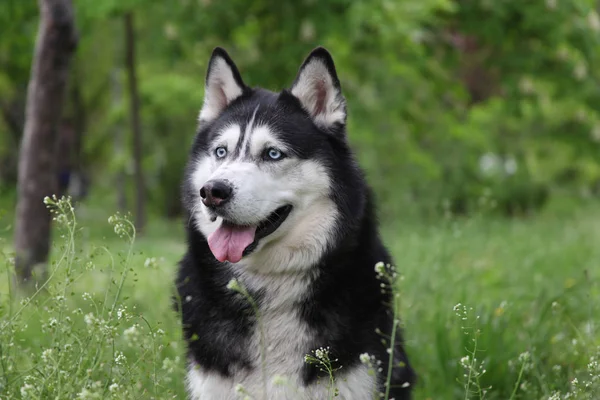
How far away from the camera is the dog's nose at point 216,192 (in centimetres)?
320

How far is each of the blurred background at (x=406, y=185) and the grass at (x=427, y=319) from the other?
2cm

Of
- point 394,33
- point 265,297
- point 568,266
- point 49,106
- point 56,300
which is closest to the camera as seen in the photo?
point 56,300

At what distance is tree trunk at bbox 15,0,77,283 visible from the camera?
6449 mm

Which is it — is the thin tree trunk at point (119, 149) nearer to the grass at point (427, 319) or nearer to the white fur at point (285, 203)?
the grass at point (427, 319)

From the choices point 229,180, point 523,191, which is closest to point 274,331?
point 229,180

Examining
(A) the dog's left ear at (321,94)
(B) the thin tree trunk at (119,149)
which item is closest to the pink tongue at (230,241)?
(A) the dog's left ear at (321,94)

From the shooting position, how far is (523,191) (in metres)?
15.6

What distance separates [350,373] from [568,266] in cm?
545

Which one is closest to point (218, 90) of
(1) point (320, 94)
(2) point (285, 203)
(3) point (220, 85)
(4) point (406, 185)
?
(3) point (220, 85)

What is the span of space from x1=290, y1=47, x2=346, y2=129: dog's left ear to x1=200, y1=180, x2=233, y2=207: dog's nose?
699mm

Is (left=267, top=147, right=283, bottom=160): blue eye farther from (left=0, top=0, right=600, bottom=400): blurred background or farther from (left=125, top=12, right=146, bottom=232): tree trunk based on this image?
(left=125, top=12, right=146, bottom=232): tree trunk

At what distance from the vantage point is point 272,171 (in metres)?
3.45

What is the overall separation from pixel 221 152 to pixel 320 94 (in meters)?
0.59

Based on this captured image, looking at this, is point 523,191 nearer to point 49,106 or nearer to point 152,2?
point 152,2
